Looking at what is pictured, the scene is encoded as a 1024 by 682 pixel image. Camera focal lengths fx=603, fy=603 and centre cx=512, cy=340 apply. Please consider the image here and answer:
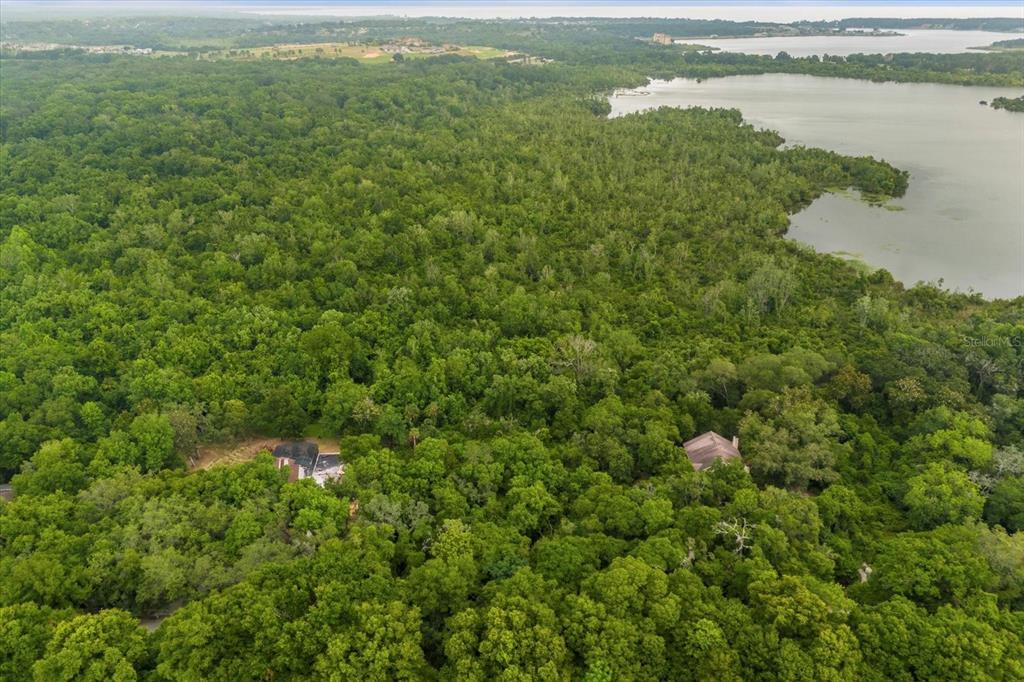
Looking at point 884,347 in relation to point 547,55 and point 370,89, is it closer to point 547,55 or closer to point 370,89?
point 370,89

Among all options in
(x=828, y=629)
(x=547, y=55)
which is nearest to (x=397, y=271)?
(x=828, y=629)

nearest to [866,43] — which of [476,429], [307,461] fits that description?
[476,429]

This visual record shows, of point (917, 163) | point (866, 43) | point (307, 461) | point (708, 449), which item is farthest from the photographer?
point (866, 43)

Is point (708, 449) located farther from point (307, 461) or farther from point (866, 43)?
point (866, 43)

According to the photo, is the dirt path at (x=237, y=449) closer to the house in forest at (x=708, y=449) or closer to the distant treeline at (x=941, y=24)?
the house in forest at (x=708, y=449)

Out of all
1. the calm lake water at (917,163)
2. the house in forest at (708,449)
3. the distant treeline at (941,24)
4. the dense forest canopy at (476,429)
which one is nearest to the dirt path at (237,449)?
the dense forest canopy at (476,429)

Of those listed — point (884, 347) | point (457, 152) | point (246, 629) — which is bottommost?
point (246, 629)

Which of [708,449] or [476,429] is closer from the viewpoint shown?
[708,449]
